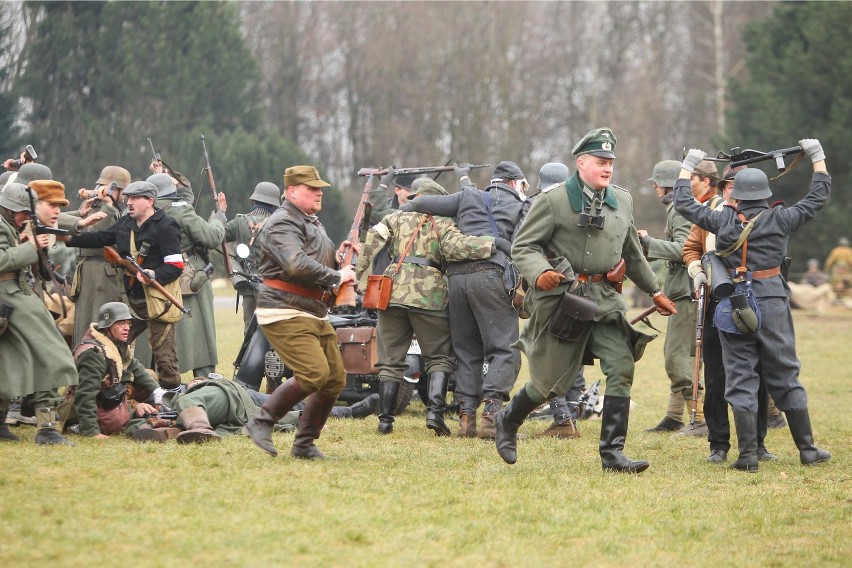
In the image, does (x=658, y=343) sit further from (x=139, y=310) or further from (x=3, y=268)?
(x=3, y=268)

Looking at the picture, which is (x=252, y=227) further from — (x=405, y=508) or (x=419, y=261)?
(x=405, y=508)

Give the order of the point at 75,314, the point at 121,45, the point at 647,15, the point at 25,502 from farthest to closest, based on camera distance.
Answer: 1. the point at 647,15
2. the point at 121,45
3. the point at 75,314
4. the point at 25,502

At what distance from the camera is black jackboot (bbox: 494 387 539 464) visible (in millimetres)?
8211

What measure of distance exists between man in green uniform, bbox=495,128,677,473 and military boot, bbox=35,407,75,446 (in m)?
3.01

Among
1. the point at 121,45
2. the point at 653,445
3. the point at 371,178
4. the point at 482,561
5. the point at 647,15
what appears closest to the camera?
the point at 482,561

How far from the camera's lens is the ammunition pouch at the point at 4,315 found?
8.36 metres

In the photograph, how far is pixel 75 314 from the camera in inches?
428

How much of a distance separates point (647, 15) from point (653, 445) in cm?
4203

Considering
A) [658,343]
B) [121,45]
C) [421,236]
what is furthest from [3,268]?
[121,45]

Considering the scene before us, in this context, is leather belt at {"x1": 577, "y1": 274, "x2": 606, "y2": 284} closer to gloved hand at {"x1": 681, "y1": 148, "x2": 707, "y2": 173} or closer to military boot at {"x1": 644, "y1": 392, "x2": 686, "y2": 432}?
gloved hand at {"x1": 681, "y1": 148, "x2": 707, "y2": 173}

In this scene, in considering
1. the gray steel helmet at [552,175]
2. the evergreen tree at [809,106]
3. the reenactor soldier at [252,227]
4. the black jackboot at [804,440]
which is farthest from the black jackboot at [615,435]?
the evergreen tree at [809,106]

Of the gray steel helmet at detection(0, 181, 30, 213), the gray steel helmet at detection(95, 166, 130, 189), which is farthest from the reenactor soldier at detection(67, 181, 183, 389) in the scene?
the gray steel helmet at detection(0, 181, 30, 213)

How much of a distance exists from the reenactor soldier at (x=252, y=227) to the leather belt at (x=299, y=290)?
438 cm

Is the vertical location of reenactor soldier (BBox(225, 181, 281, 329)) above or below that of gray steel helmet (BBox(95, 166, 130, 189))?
below
